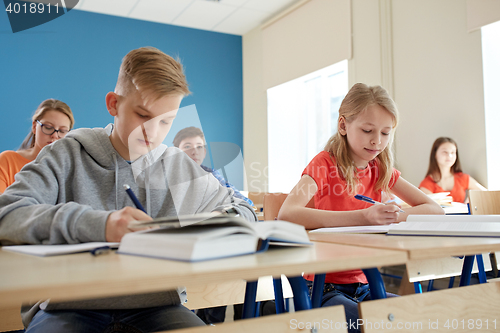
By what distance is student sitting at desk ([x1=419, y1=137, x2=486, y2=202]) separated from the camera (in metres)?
3.09

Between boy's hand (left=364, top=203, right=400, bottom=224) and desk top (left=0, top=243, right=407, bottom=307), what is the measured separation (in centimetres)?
46

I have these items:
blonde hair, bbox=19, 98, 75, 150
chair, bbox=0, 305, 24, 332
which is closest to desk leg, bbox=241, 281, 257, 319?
chair, bbox=0, 305, 24, 332

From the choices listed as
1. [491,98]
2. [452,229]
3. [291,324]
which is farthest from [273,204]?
[491,98]

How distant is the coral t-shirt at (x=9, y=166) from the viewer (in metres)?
2.06

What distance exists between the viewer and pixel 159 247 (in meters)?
0.55

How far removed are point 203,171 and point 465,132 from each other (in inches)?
112

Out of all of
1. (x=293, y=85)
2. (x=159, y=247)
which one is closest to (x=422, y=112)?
(x=293, y=85)

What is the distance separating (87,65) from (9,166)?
125 inches

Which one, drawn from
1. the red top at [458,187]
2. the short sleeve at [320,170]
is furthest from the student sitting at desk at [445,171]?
the short sleeve at [320,170]

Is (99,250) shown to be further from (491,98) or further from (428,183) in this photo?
(491,98)

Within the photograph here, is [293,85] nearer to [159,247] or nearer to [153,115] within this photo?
[153,115]

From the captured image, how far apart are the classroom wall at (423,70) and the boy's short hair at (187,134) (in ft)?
6.40

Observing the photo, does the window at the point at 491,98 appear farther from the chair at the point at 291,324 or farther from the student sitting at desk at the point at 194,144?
the chair at the point at 291,324

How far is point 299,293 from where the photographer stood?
0.74m
